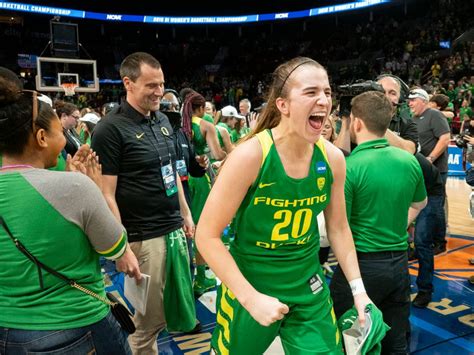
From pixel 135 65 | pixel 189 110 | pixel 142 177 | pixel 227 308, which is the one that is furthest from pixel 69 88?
pixel 227 308

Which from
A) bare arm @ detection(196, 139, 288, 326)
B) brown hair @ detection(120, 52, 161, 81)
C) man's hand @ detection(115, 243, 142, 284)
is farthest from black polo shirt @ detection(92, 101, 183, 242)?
bare arm @ detection(196, 139, 288, 326)

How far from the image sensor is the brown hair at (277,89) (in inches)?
70.4

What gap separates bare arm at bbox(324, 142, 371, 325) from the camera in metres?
1.96

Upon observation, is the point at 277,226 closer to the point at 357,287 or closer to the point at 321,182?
the point at 321,182

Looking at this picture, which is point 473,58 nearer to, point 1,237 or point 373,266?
point 373,266

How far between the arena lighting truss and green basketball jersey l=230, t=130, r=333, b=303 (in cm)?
2395

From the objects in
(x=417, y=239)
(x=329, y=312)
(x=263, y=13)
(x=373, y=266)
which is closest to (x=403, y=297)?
(x=373, y=266)

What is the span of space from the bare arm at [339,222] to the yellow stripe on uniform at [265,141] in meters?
0.31

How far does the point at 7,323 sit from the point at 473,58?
1877cm

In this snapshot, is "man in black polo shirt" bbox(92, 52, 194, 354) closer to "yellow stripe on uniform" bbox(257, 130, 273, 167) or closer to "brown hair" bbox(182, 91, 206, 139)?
"yellow stripe on uniform" bbox(257, 130, 273, 167)

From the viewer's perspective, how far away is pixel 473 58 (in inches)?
658

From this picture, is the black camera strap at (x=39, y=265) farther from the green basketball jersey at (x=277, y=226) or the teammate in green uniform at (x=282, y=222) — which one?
the green basketball jersey at (x=277, y=226)

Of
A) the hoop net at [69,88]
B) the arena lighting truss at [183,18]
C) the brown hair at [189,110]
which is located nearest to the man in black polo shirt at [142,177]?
the brown hair at [189,110]

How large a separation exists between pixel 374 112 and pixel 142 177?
1.42 metres
